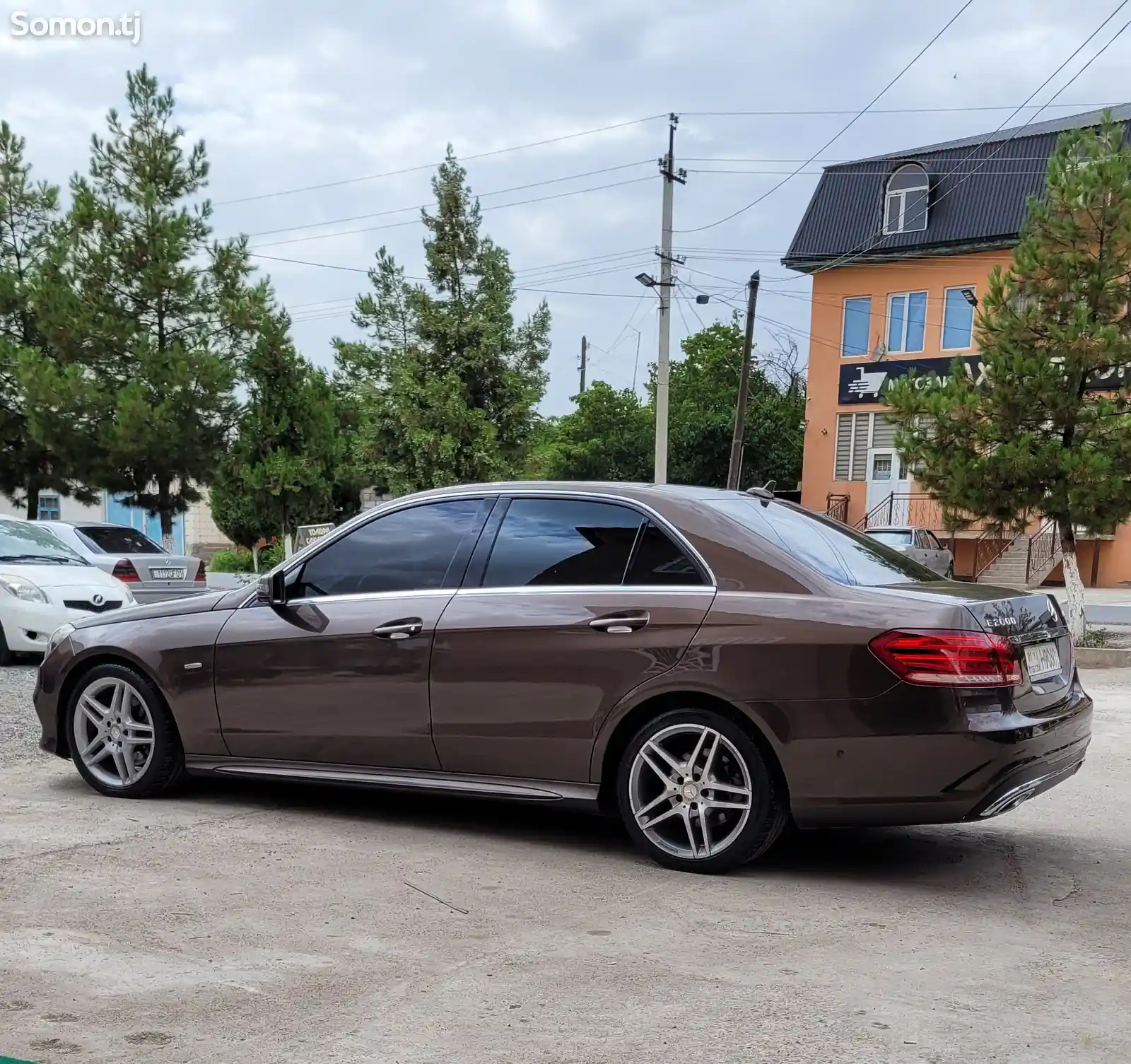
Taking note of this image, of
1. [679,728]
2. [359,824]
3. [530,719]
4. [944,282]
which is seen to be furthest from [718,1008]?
[944,282]

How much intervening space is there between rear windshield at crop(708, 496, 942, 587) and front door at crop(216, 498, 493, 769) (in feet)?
3.91

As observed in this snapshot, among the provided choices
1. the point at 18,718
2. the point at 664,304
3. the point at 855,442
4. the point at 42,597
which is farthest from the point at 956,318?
the point at 18,718

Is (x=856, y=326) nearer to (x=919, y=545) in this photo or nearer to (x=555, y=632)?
(x=919, y=545)

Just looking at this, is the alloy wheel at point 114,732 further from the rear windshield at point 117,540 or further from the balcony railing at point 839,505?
the balcony railing at point 839,505

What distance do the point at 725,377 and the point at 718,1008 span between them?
52.0 m

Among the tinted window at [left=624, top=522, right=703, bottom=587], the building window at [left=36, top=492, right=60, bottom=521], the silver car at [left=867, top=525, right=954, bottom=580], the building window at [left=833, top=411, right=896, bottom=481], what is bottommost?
the tinted window at [left=624, top=522, right=703, bottom=587]

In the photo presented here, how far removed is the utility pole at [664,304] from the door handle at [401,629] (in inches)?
776

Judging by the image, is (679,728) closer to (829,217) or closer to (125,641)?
(125,641)

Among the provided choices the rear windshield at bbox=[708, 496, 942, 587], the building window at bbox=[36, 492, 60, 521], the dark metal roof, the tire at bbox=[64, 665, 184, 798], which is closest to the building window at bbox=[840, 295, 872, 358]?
the dark metal roof

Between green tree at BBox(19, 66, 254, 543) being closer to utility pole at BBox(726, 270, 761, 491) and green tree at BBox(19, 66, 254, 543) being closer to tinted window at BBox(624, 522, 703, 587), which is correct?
utility pole at BBox(726, 270, 761, 491)

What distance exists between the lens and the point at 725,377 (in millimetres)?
54969

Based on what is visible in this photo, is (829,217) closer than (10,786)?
No

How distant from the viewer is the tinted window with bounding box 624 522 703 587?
5559 millimetres

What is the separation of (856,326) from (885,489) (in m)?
4.68
